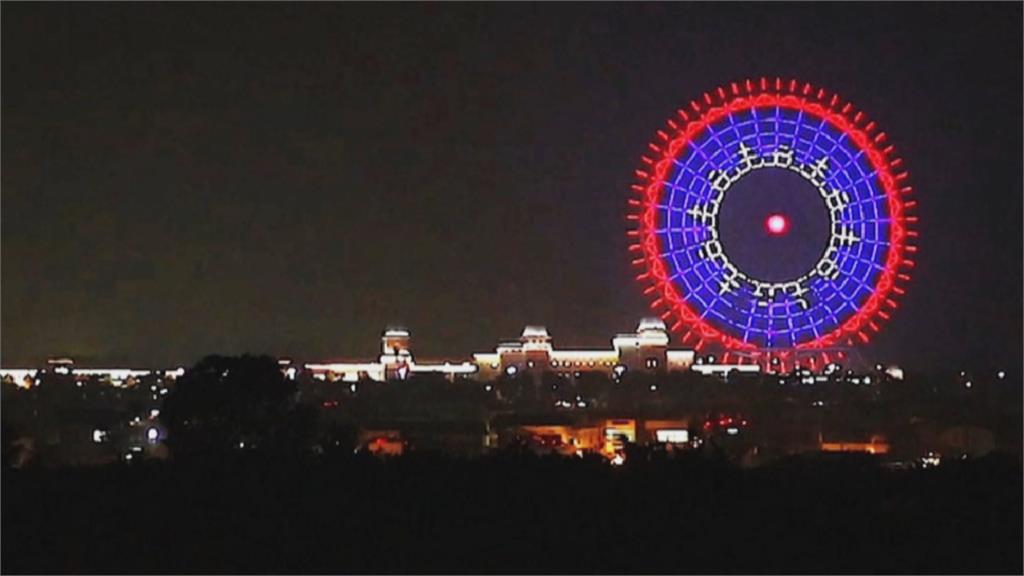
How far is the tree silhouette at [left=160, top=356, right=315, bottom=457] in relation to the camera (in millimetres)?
22406

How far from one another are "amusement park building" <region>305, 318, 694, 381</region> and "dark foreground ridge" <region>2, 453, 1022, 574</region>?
1403 inches

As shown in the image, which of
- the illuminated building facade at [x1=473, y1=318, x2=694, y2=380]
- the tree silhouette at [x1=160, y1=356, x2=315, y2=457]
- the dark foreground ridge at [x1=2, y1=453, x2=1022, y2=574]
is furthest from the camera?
the illuminated building facade at [x1=473, y1=318, x2=694, y2=380]

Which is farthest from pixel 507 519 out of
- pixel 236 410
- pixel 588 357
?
pixel 588 357

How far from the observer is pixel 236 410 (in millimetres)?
23125

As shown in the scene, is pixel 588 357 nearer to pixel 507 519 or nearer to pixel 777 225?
pixel 777 225

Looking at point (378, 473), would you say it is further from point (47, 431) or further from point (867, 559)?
point (47, 431)

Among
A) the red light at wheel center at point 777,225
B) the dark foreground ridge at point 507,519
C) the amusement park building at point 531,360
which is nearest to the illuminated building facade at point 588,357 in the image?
the amusement park building at point 531,360

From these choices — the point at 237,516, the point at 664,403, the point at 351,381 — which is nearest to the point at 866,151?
the point at 664,403

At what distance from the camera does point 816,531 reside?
11352 millimetres

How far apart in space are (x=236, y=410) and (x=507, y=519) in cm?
1169

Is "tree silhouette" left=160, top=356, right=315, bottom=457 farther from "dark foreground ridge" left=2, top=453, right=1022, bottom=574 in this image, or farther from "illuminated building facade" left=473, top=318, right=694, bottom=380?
"illuminated building facade" left=473, top=318, right=694, bottom=380

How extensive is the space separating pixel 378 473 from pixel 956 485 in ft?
14.8

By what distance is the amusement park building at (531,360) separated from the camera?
173ft

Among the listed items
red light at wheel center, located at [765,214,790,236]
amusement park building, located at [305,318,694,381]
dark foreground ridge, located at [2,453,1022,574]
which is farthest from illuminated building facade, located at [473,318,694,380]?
dark foreground ridge, located at [2,453,1022,574]
